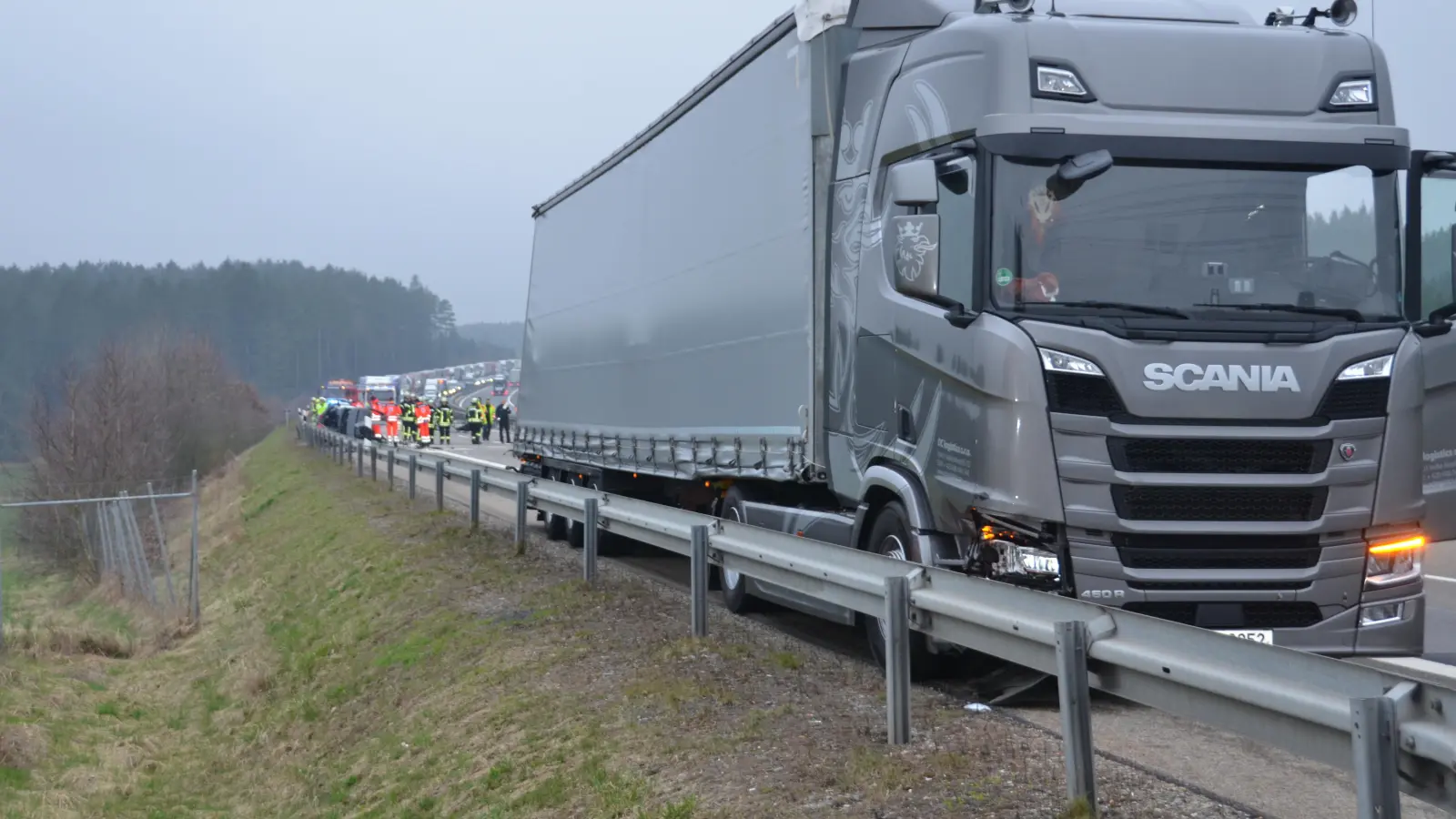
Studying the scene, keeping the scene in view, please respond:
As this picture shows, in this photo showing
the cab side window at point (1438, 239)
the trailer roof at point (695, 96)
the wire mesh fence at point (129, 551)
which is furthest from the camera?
the wire mesh fence at point (129, 551)

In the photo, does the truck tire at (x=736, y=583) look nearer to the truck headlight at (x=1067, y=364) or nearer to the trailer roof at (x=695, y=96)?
the trailer roof at (x=695, y=96)

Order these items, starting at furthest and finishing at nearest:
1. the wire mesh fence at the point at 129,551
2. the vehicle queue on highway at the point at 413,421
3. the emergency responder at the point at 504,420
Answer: the emergency responder at the point at 504,420, the vehicle queue on highway at the point at 413,421, the wire mesh fence at the point at 129,551

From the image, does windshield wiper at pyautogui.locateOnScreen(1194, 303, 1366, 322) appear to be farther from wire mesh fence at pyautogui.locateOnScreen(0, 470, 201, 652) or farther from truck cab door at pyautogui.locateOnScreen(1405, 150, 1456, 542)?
wire mesh fence at pyautogui.locateOnScreen(0, 470, 201, 652)

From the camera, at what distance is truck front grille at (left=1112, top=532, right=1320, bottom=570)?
6.75m

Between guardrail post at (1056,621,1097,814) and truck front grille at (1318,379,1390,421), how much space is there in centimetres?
238

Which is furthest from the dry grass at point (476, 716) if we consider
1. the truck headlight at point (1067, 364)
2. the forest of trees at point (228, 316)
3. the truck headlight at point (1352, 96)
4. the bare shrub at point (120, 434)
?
the forest of trees at point (228, 316)

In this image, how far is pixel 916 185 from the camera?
24.3 feet

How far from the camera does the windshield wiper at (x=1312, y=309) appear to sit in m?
7.03

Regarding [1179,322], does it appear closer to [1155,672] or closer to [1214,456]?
[1214,456]

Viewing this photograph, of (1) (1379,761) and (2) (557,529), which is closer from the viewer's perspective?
(1) (1379,761)

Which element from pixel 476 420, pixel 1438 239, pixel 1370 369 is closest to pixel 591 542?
pixel 1370 369

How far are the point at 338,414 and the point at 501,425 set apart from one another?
1057 centimetres

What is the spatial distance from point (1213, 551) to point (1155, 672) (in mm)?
2243

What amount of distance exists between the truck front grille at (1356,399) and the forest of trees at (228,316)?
137 meters
